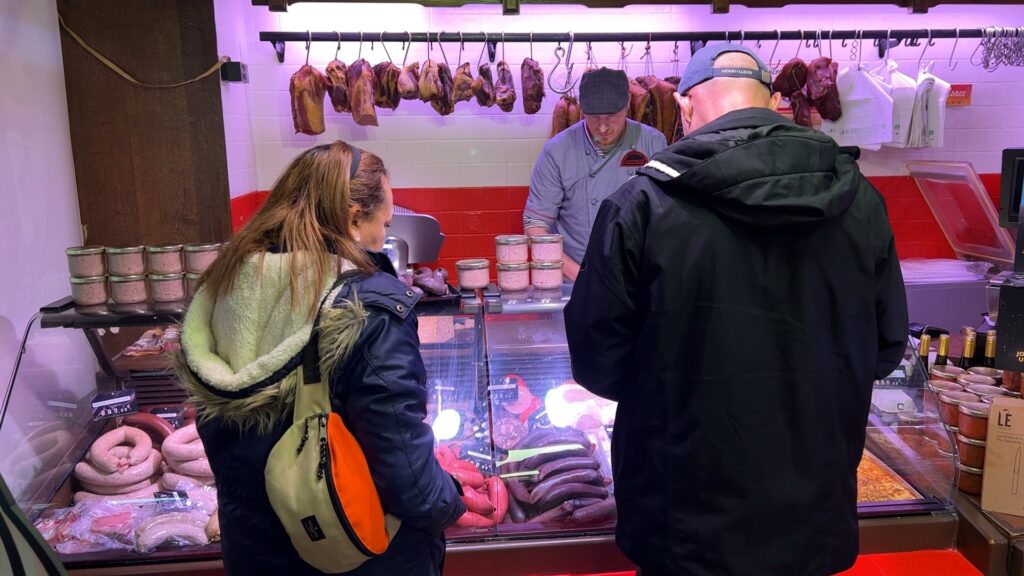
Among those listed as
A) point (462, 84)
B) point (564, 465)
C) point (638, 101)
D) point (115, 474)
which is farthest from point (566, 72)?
point (115, 474)

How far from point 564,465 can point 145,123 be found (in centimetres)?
281

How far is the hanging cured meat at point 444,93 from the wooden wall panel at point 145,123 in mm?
1580

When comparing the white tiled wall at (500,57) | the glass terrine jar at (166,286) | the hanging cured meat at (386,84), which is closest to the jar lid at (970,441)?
the glass terrine jar at (166,286)

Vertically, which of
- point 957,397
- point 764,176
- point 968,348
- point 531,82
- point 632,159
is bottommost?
point 957,397

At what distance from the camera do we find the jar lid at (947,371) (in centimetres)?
296

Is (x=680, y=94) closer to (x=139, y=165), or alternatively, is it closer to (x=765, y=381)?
(x=765, y=381)

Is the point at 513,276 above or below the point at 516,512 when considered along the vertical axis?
above

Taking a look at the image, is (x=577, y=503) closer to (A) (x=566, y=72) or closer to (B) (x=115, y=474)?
(B) (x=115, y=474)

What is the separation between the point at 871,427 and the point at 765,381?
1393mm

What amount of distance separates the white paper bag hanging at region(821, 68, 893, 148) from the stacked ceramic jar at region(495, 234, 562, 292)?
3.63m

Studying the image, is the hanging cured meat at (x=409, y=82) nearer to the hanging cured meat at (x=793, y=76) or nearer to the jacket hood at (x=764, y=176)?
the hanging cured meat at (x=793, y=76)

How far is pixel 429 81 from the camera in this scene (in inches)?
199

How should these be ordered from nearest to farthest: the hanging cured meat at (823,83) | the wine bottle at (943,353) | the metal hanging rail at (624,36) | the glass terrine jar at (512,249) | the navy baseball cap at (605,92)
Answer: the glass terrine jar at (512,249), the wine bottle at (943,353), the navy baseball cap at (605,92), the metal hanging rail at (624,36), the hanging cured meat at (823,83)

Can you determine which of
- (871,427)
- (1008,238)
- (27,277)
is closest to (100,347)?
(27,277)
